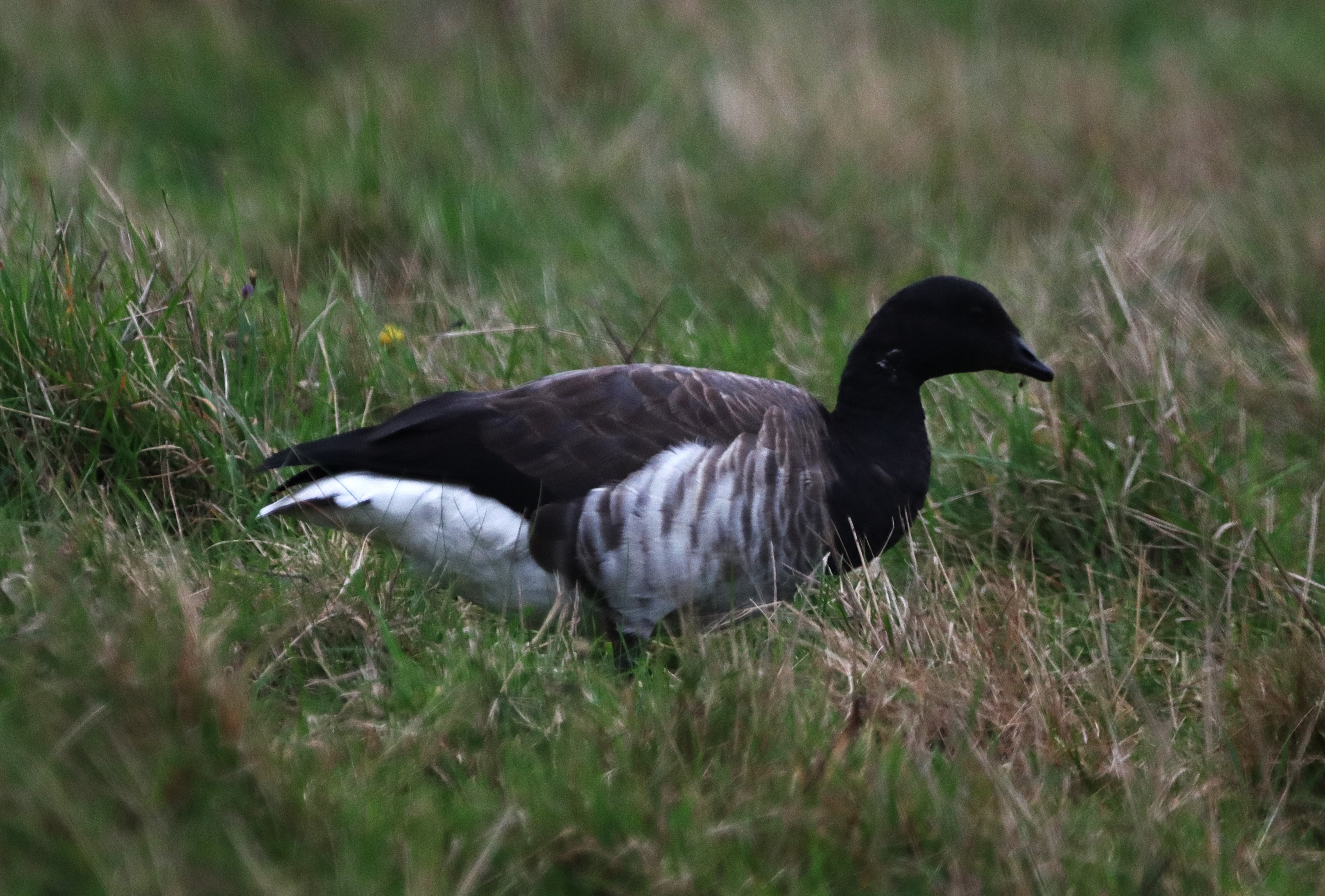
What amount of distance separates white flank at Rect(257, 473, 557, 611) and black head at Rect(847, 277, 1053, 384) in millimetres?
1247

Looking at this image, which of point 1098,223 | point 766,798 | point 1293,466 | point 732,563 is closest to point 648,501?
point 732,563

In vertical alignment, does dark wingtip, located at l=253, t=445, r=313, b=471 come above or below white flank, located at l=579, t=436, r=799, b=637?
above

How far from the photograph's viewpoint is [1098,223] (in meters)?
5.89

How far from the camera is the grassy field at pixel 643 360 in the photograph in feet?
8.38

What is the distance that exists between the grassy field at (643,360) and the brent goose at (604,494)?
137 millimetres

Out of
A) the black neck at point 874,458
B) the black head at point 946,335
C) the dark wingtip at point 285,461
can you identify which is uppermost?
the dark wingtip at point 285,461

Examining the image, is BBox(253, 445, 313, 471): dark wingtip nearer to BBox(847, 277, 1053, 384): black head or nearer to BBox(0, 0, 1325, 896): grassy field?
BBox(0, 0, 1325, 896): grassy field

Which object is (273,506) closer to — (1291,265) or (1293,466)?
(1293,466)

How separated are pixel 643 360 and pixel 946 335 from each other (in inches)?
50.6

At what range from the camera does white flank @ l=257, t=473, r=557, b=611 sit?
3770 millimetres

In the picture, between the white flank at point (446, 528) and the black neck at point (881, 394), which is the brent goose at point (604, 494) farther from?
the black neck at point (881, 394)

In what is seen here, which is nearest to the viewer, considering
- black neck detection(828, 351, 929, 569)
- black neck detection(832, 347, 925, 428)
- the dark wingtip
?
the dark wingtip

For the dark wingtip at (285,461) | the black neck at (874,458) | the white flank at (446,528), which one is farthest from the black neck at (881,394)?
the dark wingtip at (285,461)

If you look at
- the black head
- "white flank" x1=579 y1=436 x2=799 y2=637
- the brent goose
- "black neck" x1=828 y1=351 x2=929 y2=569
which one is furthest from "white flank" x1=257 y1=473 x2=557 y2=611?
the black head
